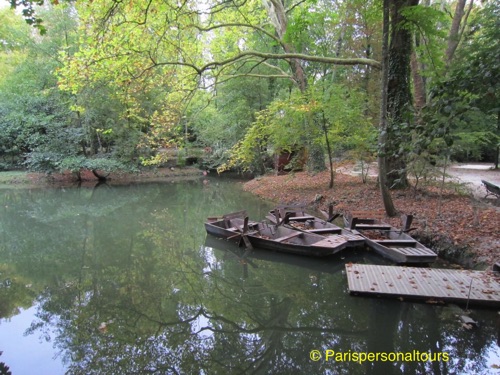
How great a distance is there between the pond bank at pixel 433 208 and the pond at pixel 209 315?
1.59 meters

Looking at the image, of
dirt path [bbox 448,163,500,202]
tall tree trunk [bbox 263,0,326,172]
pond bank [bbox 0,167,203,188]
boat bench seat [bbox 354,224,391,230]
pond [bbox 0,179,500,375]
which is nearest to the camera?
pond [bbox 0,179,500,375]

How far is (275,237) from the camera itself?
911 cm

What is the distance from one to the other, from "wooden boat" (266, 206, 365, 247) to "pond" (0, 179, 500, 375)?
429 mm

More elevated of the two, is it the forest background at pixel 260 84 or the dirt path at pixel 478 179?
the forest background at pixel 260 84

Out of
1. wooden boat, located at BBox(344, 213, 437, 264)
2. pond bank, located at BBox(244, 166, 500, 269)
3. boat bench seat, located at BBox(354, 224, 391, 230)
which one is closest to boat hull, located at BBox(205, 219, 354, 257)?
wooden boat, located at BBox(344, 213, 437, 264)

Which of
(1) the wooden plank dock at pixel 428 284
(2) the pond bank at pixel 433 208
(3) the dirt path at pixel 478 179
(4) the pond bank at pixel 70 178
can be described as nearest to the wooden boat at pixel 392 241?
(1) the wooden plank dock at pixel 428 284

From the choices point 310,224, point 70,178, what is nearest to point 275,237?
point 310,224

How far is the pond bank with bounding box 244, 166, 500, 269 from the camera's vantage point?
712cm

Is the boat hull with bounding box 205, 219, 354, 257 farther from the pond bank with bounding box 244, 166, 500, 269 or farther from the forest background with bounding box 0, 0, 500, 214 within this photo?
the forest background with bounding box 0, 0, 500, 214

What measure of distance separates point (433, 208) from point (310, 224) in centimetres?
346

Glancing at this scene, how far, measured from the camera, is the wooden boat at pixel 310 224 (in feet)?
26.5

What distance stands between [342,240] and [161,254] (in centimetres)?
449

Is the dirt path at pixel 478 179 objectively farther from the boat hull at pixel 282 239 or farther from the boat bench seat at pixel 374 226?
the boat hull at pixel 282 239

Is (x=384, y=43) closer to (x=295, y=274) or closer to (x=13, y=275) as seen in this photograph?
(x=295, y=274)
